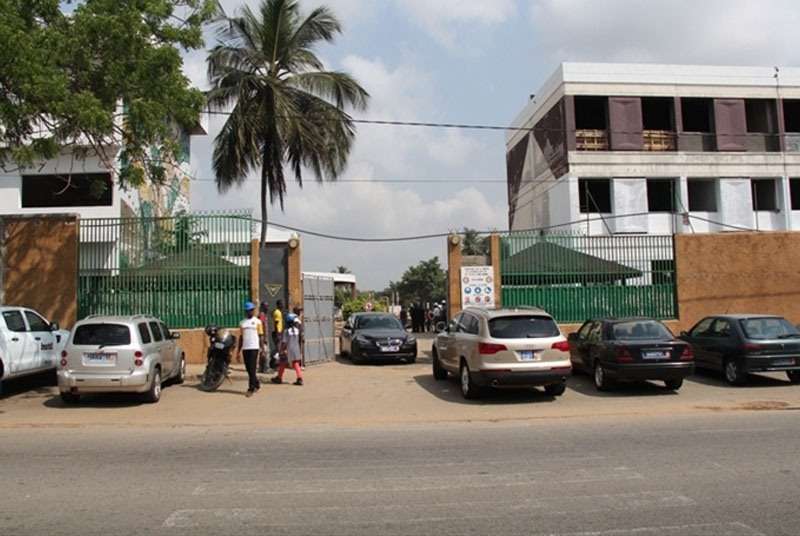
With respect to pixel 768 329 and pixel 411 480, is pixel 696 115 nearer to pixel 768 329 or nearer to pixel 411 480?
pixel 768 329

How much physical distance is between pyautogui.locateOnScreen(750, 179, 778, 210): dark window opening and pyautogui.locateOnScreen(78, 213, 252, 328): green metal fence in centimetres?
2628

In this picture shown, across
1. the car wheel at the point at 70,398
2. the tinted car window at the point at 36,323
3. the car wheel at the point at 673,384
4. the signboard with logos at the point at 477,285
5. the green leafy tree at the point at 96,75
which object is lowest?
the car wheel at the point at 673,384

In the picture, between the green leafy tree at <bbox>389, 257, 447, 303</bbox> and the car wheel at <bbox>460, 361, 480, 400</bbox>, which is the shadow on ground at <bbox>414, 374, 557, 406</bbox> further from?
Result: the green leafy tree at <bbox>389, 257, 447, 303</bbox>

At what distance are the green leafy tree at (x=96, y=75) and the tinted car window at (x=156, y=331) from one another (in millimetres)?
2953

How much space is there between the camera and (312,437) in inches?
384

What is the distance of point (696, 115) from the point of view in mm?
34594

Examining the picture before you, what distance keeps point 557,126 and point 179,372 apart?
73.7 ft

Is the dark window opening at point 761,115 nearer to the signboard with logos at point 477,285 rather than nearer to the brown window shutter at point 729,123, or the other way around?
the brown window shutter at point 729,123

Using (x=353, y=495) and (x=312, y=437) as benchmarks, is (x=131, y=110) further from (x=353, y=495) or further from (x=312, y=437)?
(x=353, y=495)

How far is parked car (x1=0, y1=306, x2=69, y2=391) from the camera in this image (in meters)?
13.1

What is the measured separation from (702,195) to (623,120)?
602 centimetres

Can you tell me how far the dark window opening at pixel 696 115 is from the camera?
33.2 meters

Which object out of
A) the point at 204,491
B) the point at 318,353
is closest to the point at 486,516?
the point at 204,491

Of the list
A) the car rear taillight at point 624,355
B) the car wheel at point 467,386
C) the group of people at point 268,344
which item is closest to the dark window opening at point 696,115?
the car rear taillight at point 624,355
